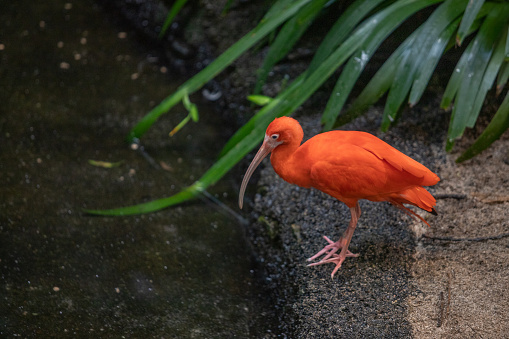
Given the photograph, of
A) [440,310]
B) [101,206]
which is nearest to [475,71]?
[440,310]

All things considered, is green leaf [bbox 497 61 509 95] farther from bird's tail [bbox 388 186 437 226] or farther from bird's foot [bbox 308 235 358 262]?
bird's foot [bbox 308 235 358 262]

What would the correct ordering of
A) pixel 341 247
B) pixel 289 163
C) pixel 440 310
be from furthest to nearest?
1. pixel 341 247
2. pixel 289 163
3. pixel 440 310

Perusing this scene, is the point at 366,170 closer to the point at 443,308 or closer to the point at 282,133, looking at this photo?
the point at 282,133

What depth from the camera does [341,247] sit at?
249cm

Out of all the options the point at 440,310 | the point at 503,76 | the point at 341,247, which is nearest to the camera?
the point at 440,310

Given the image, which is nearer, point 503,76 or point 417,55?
point 503,76

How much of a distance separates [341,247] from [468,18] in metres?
1.30

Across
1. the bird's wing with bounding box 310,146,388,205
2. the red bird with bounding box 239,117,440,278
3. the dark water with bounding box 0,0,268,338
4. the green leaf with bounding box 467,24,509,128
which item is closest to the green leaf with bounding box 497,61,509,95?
the green leaf with bounding box 467,24,509,128

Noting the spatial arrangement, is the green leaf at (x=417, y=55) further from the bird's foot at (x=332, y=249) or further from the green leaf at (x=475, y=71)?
the bird's foot at (x=332, y=249)

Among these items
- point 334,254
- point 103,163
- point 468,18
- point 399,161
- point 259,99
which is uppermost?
point 468,18

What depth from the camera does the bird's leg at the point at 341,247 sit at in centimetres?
239

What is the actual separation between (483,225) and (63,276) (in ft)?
6.84

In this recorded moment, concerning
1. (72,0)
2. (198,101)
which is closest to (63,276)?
(198,101)

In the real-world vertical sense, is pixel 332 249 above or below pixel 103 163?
above
